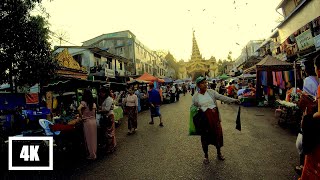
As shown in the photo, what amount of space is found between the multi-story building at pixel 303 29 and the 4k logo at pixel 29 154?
9.99m

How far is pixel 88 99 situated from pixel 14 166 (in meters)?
2.30

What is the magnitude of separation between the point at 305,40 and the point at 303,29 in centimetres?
122

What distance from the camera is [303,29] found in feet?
46.0

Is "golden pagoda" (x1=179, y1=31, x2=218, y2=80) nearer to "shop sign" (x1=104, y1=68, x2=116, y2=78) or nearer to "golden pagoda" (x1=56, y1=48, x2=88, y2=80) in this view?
"shop sign" (x1=104, y1=68, x2=116, y2=78)

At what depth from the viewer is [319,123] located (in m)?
2.75

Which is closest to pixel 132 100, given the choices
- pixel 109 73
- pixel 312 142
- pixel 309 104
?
pixel 309 104

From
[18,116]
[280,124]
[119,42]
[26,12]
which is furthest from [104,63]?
[280,124]

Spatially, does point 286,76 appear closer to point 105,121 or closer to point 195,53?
point 105,121

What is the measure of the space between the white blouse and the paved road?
45.7 inches

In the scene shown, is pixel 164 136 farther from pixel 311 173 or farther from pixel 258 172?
pixel 311 173

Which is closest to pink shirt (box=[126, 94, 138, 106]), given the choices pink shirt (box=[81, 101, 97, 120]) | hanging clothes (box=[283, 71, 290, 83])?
pink shirt (box=[81, 101, 97, 120])

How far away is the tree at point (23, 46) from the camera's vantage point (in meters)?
Result: 7.90

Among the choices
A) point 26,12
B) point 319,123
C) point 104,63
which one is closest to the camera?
point 319,123

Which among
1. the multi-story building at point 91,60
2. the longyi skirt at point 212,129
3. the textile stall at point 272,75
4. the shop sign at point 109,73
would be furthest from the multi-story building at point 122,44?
the longyi skirt at point 212,129
